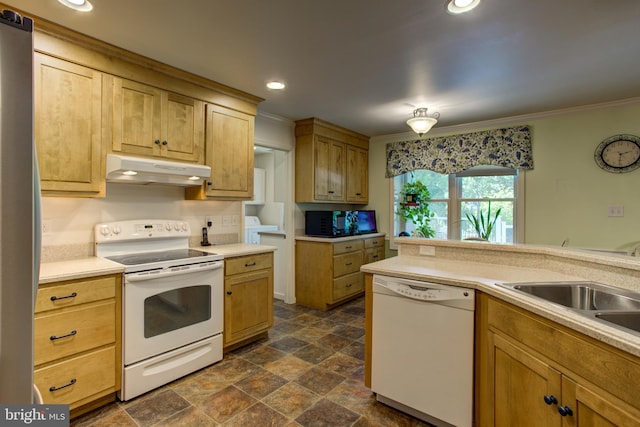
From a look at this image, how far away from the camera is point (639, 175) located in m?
3.25

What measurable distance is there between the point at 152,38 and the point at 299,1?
1.06 metres

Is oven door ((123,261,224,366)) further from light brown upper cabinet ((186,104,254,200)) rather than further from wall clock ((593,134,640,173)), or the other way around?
wall clock ((593,134,640,173))

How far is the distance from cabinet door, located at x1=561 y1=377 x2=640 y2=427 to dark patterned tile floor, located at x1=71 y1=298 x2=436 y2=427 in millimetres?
978

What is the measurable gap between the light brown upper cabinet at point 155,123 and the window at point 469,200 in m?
3.11

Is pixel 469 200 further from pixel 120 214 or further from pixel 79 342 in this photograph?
pixel 79 342

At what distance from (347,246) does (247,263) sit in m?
1.64

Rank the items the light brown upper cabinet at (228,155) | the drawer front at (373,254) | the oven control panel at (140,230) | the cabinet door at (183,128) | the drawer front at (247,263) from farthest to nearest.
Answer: the drawer front at (373,254), the light brown upper cabinet at (228,155), the drawer front at (247,263), the cabinet door at (183,128), the oven control panel at (140,230)

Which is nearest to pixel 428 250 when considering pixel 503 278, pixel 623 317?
pixel 503 278

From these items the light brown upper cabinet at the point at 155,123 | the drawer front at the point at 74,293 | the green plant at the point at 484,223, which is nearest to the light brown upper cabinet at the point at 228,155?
the light brown upper cabinet at the point at 155,123

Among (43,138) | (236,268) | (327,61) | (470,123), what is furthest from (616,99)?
(43,138)

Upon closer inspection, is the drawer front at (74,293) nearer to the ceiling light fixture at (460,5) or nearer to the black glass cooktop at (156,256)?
the black glass cooktop at (156,256)

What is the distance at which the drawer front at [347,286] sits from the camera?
13.1 feet

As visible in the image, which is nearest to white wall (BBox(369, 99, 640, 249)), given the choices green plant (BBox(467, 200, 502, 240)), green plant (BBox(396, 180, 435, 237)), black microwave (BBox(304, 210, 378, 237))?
green plant (BBox(467, 200, 502, 240))

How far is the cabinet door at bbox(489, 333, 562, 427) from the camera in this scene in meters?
1.26
